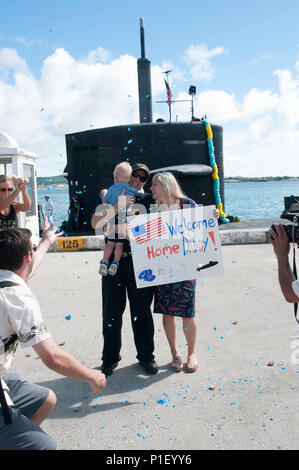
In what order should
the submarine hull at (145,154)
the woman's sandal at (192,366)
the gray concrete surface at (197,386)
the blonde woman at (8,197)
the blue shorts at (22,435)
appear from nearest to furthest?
the blue shorts at (22,435) → the gray concrete surface at (197,386) → the woman's sandal at (192,366) → the blonde woman at (8,197) → the submarine hull at (145,154)

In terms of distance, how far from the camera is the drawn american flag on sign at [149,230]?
3572 millimetres

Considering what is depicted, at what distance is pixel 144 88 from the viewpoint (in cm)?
1541

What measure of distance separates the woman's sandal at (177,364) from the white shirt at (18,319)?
6.45 feet

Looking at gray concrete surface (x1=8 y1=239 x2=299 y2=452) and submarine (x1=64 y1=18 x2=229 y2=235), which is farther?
submarine (x1=64 y1=18 x2=229 y2=235)

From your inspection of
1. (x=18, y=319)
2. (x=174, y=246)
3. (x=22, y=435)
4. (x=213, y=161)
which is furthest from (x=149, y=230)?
(x=213, y=161)

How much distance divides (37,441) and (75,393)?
1493 mm

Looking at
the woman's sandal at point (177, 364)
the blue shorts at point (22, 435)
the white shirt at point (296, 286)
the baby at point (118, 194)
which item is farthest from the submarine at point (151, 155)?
the blue shorts at point (22, 435)

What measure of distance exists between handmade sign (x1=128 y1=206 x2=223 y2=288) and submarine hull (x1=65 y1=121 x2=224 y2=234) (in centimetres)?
826

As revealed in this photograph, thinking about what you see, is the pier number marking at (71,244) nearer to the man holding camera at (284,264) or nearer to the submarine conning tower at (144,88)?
the submarine conning tower at (144,88)

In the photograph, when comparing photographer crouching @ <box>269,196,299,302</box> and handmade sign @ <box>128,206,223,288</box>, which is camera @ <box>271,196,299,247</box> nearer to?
photographer crouching @ <box>269,196,299,302</box>

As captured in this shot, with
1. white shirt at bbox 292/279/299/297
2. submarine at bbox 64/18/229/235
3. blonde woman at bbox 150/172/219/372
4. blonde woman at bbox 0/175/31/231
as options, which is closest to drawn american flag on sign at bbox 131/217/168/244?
blonde woman at bbox 150/172/219/372

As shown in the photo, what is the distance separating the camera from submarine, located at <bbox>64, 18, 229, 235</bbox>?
12.4 meters
